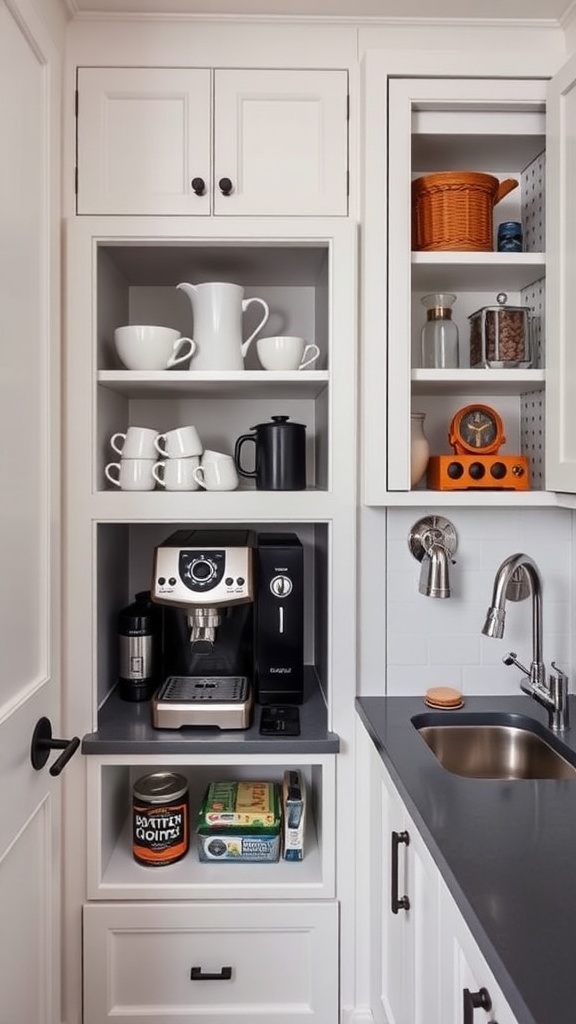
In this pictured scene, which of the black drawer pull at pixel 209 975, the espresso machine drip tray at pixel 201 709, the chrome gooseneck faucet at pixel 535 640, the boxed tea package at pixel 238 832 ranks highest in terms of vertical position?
→ the chrome gooseneck faucet at pixel 535 640

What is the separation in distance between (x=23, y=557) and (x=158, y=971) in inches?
39.7

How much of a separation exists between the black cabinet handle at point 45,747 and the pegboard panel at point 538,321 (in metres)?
1.30

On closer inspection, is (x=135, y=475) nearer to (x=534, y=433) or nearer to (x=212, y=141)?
(x=212, y=141)

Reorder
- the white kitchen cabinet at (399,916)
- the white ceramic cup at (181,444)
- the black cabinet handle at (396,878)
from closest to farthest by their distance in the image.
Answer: the white kitchen cabinet at (399,916) → the black cabinet handle at (396,878) → the white ceramic cup at (181,444)

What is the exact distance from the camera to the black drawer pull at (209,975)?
5.33 ft

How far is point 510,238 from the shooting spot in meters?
1.71

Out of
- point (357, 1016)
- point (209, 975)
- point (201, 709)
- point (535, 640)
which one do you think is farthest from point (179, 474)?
point (357, 1016)

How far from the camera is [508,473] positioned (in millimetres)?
1677

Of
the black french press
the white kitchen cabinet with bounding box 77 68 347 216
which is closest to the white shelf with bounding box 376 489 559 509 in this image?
the black french press

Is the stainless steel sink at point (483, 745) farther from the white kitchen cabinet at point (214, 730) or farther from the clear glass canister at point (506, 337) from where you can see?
the clear glass canister at point (506, 337)

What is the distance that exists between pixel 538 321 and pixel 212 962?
1651 mm

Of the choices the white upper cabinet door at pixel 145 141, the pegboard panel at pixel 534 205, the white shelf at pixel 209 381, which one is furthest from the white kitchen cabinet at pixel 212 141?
the pegboard panel at pixel 534 205

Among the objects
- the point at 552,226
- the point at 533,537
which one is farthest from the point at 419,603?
the point at 552,226

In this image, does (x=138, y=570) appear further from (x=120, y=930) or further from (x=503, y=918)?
(x=503, y=918)
